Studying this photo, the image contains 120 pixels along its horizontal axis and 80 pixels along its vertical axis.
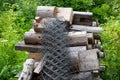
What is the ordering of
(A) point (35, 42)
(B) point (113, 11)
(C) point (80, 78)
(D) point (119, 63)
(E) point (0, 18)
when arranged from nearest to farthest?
(C) point (80, 78)
(A) point (35, 42)
(D) point (119, 63)
(E) point (0, 18)
(B) point (113, 11)

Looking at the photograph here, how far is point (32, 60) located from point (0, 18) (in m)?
3.62

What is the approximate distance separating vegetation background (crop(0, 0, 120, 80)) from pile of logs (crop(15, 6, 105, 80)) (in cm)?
23

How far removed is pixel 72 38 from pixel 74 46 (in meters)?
0.11

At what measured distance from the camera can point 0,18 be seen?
809 cm

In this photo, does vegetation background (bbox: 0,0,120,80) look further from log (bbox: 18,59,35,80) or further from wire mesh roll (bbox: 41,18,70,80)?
log (bbox: 18,59,35,80)

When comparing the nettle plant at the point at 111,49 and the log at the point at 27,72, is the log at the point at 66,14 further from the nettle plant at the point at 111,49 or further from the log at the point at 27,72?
the log at the point at 27,72

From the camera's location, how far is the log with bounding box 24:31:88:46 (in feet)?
15.7

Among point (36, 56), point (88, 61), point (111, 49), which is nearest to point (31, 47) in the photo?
point (36, 56)

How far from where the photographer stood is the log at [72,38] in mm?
4782

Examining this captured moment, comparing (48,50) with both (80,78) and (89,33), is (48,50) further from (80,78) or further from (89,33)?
(89,33)

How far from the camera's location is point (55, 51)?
4.52 meters

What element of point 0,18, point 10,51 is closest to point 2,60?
point 10,51

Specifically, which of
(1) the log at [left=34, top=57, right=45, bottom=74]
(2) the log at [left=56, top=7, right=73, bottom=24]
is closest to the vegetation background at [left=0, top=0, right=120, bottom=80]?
(2) the log at [left=56, top=7, right=73, bottom=24]

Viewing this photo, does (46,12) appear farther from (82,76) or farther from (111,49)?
(111,49)
